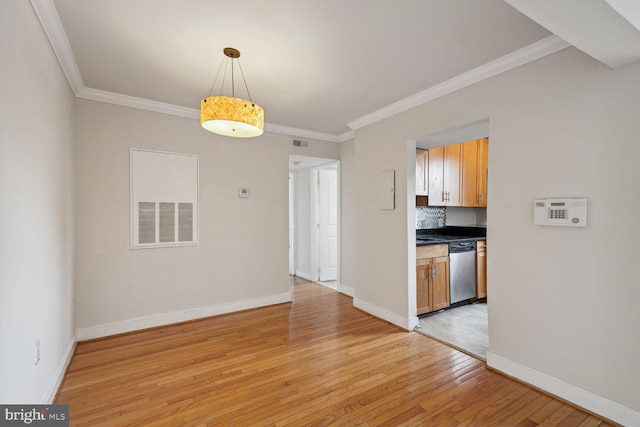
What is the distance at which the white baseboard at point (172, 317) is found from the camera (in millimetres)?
3035

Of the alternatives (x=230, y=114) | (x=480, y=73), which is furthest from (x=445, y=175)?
(x=230, y=114)

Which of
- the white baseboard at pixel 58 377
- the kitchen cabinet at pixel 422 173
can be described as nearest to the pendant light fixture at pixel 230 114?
the white baseboard at pixel 58 377

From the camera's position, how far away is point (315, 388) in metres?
2.19

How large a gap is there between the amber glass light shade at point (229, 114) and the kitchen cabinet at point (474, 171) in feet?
11.8

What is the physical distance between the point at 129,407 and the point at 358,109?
11.5 feet

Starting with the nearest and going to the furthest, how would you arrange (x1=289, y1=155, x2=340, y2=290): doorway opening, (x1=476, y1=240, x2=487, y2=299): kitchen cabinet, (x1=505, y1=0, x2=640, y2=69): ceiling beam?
(x1=505, y1=0, x2=640, y2=69): ceiling beam < (x1=476, y1=240, x2=487, y2=299): kitchen cabinet < (x1=289, y1=155, x2=340, y2=290): doorway opening

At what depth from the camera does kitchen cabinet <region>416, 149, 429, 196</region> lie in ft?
13.3

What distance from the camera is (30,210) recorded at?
167cm

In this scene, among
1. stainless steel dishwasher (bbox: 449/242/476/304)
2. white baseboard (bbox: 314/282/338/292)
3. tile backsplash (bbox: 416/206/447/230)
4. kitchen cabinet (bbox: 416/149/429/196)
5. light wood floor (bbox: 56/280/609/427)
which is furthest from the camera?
white baseboard (bbox: 314/282/338/292)

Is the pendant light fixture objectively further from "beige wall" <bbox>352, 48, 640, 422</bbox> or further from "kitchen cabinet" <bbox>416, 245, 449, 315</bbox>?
"kitchen cabinet" <bbox>416, 245, 449, 315</bbox>

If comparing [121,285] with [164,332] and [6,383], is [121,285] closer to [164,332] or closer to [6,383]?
[164,332]

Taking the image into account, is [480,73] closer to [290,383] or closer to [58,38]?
[290,383]

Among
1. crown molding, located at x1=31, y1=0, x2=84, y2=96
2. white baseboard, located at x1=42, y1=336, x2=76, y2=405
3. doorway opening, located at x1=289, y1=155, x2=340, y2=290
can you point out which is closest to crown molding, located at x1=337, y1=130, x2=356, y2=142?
doorway opening, located at x1=289, y1=155, x2=340, y2=290

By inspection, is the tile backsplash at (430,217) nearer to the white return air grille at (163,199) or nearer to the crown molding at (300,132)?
the crown molding at (300,132)
